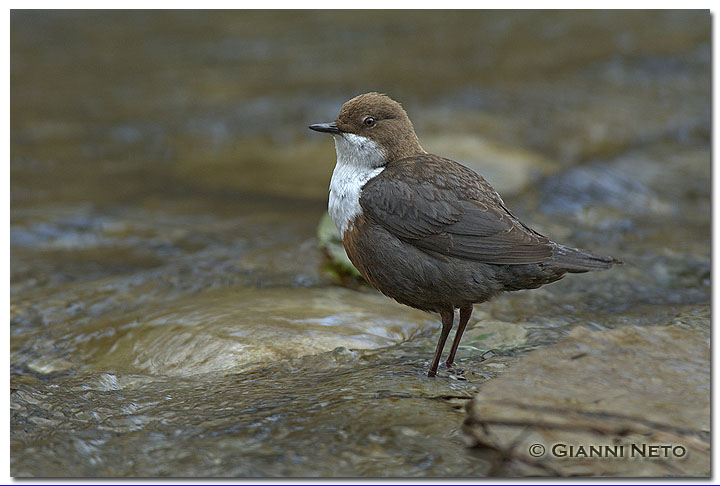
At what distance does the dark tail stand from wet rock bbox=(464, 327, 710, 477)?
0.51 metres

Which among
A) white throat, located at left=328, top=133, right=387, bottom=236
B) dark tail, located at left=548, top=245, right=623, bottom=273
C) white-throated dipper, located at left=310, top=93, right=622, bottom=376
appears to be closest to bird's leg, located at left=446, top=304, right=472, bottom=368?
white-throated dipper, located at left=310, top=93, right=622, bottom=376

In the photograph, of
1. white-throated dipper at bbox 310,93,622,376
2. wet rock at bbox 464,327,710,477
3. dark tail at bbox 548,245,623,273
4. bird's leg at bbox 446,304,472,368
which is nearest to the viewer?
wet rock at bbox 464,327,710,477

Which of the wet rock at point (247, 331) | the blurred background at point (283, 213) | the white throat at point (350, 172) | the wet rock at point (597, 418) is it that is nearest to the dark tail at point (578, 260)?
the wet rock at point (597, 418)

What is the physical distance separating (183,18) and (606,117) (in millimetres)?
7920

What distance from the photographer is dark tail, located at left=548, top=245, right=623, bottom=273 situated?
3.52 meters

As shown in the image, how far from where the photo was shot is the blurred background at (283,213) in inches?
134

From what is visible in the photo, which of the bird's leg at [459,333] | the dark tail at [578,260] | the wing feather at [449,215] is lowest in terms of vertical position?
the bird's leg at [459,333]

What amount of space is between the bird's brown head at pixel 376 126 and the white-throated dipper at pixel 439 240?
130 millimetres

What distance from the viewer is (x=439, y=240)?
12.6 feet

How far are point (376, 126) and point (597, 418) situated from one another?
6.77 ft

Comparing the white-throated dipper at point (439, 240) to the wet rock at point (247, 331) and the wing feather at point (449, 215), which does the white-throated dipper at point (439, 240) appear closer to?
the wing feather at point (449, 215)

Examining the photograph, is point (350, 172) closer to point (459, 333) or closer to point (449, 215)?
point (449, 215)

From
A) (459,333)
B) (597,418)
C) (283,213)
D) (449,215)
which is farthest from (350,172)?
(283,213)

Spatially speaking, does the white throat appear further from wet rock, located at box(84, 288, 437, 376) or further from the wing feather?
wet rock, located at box(84, 288, 437, 376)
